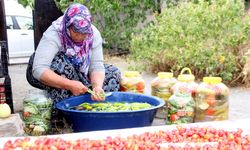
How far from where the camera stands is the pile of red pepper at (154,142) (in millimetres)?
2438

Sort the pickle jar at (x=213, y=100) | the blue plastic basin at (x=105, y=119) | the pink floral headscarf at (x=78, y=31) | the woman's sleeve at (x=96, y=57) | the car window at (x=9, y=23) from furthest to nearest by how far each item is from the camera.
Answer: the car window at (x=9, y=23) → the woman's sleeve at (x=96, y=57) → the pickle jar at (x=213, y=100) → the pink floral headscarf at (x=78, y=31) → the blue plastic basin at (x=105, y=119)

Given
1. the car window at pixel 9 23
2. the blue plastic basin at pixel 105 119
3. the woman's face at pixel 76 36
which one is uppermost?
the woman's face at pixel 76 36

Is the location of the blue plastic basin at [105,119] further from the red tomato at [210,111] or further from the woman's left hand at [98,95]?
the red tomato at [210,111]

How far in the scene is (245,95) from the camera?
519 cm

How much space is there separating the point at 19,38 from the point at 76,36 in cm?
723

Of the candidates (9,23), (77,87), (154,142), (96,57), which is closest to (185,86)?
(96,57)

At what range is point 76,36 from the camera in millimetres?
3408

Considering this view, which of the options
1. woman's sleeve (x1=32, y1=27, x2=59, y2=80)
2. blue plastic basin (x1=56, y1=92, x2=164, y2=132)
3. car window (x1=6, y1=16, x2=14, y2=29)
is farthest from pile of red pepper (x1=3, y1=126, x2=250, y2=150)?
car window (x1=6, y1=16, x2=14, y2=29)

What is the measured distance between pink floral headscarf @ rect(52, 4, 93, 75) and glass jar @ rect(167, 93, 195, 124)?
79 cm

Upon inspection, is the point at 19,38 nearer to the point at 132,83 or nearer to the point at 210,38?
the point at 210,38

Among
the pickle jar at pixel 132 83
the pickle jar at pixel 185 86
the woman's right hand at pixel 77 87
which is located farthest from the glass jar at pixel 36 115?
the pickle jar at pixel 185 86

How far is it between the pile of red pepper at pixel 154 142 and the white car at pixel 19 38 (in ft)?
23.8

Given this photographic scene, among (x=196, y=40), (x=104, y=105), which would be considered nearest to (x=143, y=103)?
(x=104, y=105)

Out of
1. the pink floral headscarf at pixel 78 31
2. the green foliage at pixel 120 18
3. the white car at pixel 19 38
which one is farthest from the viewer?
the white car at pixel 19 38
